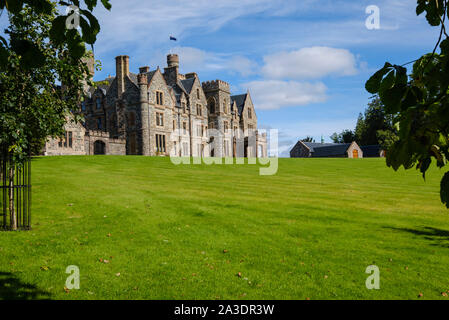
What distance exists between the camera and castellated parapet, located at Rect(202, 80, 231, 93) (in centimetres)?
5731

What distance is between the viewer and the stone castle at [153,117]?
43688 millimetres

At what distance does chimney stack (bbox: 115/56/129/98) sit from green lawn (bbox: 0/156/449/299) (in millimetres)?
31612

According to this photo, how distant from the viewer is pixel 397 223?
453 inches

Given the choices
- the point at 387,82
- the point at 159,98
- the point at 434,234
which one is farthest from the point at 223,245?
the point at 159,98

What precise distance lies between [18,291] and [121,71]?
42574mm

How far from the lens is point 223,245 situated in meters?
9.00

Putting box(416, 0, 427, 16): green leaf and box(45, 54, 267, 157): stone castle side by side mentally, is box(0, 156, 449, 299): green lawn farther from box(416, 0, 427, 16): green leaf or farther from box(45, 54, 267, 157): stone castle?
box(45, 54, 267, 157): stone castle

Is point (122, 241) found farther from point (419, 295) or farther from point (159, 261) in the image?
point (419, 295)

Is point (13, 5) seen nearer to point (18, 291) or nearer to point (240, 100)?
point (18, 291)

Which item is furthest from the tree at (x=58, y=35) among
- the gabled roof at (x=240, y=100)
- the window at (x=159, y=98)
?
the gabled roof at (x=240, y=100)

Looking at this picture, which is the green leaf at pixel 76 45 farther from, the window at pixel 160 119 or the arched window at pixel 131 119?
the window at pixel 160 119
